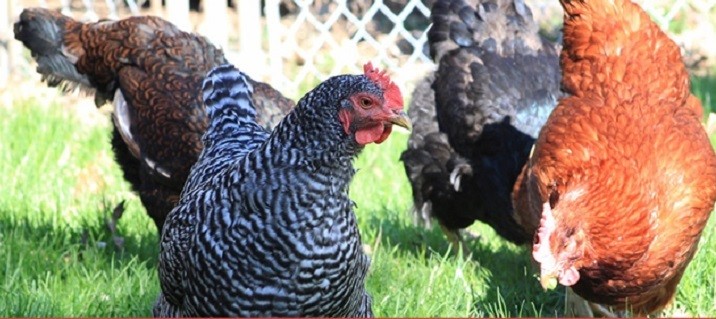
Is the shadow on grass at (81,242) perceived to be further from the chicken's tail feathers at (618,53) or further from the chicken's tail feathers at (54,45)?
the chicken's tail feathers at (618,53)

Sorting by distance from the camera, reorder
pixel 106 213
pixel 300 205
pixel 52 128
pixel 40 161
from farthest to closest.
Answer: pixel 52 128, pixel 40 161, pixel 106 213, pixel 300 205

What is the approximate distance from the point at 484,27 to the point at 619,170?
1.93m

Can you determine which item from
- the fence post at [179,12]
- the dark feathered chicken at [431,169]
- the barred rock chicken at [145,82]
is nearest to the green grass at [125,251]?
the dark feathered chicken at [431,169]

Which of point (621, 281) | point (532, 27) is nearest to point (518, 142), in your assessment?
point (532, 27)

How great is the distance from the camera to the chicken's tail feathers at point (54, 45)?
18.6 ft

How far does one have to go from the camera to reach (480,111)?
5.58 meters

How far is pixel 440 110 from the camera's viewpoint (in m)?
5.82

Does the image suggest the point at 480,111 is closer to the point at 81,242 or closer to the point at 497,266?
the point at 497,266

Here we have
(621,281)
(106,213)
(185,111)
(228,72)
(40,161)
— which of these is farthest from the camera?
(40,161)

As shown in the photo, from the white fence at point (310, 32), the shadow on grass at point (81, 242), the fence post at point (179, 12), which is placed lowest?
the white fence at point (310, 32)

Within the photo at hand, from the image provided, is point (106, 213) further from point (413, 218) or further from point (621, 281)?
point (621, 281)

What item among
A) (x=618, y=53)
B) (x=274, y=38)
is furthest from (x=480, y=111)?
(x=274, y=38)

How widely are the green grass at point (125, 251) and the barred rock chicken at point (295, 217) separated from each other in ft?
3.18

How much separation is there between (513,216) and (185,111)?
1573 mm
